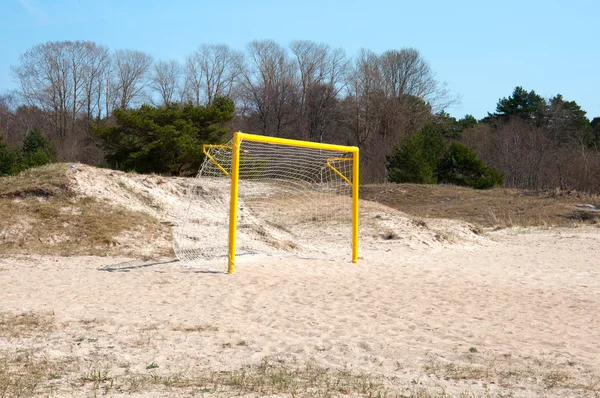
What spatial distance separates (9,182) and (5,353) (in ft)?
35.3

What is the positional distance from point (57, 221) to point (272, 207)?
18.5ft

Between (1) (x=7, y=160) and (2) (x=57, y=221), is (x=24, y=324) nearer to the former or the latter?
(2) (x=57, y=221)

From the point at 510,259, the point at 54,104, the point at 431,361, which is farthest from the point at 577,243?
the point at 54,104

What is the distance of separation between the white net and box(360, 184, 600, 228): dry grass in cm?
730

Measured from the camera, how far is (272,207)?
16938mm

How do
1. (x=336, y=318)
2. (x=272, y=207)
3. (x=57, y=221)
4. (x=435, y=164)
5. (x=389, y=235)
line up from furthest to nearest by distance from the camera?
(x=435, y=164), (x=272, y=207), (x=389, y=235), (x=57, y=221), (x=336, y=318)

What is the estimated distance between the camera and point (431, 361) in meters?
5.78

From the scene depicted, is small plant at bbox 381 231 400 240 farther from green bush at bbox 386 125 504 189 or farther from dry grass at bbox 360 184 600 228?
green bush at bbox 386 125 504 189

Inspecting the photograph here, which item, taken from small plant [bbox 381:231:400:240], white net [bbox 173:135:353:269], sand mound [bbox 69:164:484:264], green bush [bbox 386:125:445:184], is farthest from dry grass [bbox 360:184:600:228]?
white net [bbox 173:135:353:269]

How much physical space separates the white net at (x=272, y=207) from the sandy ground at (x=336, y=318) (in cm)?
163

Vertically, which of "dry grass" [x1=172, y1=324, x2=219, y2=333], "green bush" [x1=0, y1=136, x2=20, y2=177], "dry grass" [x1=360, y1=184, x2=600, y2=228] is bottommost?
"dry grass" [x1=172, y1=324, x2=219, y2=333]

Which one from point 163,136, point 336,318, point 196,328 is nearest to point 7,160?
point 163,136

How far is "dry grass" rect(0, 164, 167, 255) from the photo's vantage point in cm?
1278

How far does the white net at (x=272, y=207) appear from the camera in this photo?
13.9 metres
